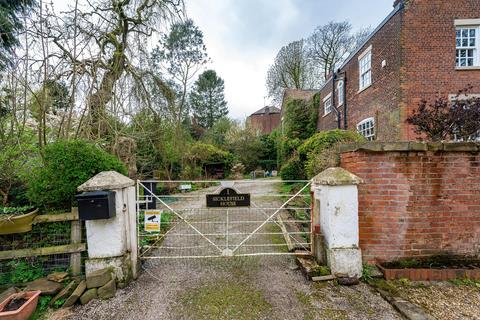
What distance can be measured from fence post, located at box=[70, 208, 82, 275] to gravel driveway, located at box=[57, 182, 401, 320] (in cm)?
64

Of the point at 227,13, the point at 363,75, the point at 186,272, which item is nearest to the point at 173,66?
the point at 227,13

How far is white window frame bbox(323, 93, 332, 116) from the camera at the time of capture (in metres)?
15.0

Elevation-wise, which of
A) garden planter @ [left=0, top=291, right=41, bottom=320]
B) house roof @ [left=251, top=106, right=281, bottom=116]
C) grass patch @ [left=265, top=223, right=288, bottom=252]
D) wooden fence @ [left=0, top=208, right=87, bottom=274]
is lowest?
grass patch @ [left=265, top=223, right=288, bottom=252]

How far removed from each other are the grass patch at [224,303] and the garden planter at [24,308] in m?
1.60

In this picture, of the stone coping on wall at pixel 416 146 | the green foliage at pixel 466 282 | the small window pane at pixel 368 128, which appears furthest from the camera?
the small window pane at pixel 368 128

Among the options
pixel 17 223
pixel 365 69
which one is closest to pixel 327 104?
pixel 365 69

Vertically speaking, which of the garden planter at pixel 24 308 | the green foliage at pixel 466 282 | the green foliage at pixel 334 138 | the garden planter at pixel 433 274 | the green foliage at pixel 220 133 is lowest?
the green foliage at pixel 466 282

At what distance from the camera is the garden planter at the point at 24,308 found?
217 centimetres

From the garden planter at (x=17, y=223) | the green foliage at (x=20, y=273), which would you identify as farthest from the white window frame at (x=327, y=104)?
the green foliage at (x=20, y=273)

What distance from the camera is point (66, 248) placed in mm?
2961

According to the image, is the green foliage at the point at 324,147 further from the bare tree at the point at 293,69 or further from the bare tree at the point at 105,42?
the bare tree at the point at 293,69

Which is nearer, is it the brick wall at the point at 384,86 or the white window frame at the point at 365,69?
the brick wall at the point at 384,86

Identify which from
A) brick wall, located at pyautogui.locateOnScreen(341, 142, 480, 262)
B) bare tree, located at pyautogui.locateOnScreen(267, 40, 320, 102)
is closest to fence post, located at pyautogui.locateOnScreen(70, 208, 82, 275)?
brick wall, located at pyautogui.locateOnScreen(341, 142, 480, 262)

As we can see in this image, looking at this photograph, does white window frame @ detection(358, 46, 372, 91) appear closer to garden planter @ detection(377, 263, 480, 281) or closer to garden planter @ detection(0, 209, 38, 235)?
garden planter @ detection(377, 263, 480, 281)
